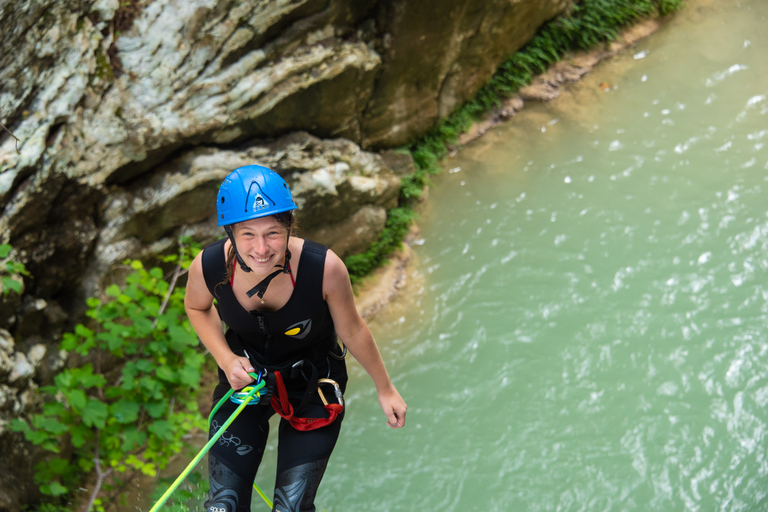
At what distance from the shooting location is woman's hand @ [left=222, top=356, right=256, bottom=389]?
256 cm

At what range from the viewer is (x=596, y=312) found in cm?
582

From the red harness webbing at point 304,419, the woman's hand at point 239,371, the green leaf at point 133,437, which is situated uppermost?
the woman's hand at point 239,371

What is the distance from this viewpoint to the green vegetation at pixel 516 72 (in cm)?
665

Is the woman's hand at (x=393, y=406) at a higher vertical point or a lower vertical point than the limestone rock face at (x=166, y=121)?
lower

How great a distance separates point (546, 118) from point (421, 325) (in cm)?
300

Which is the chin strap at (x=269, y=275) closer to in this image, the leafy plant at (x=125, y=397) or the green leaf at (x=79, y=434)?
the leafy plant at (x=125, y=397)

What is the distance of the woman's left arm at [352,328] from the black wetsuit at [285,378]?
0.04m

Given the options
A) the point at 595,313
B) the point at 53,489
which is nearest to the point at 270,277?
the point at 53,489

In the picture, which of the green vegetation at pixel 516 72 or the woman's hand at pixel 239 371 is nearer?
the woman's hand at pixel 239 371

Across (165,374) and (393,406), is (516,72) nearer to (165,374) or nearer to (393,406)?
(165,374)

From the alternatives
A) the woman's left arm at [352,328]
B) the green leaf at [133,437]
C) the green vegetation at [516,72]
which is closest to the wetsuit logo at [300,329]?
the woman's left arm at [352,328]

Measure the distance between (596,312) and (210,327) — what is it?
13.3 feet

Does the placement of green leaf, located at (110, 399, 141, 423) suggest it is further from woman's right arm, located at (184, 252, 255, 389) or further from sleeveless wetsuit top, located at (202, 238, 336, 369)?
sleeveless wetsuit top, located at (202, 238, 336, 369)

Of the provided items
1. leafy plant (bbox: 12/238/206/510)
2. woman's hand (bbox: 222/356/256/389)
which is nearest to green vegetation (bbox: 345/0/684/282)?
leafy plant (bbox: 12/238/206/510)
